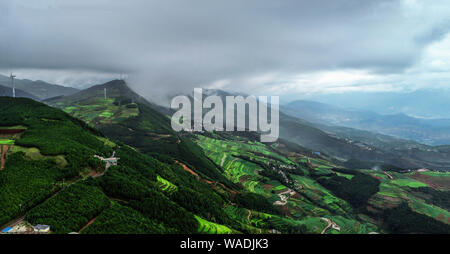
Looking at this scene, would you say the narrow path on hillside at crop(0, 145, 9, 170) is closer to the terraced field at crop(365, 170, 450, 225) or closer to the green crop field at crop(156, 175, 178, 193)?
the green crop field at crop(156, 175, 178, 193)

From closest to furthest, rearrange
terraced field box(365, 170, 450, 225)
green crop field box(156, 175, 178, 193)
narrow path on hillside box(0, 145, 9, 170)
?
narrow path on hillside box(0, 145, 9, 170) < green crop field box(156, 175, 178, 193) < terraced field box(365, 170, 450, 225)

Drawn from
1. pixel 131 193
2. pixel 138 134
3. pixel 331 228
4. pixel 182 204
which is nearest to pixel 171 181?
pixel 182 204

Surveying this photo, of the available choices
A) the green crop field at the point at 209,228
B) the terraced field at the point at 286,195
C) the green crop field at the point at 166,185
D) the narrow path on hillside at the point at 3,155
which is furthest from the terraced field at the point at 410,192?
the narrow path on hillside at the point at 3,155

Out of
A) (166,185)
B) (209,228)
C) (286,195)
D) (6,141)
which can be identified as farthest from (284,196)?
(6,141)

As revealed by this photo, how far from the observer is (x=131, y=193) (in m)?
44.6

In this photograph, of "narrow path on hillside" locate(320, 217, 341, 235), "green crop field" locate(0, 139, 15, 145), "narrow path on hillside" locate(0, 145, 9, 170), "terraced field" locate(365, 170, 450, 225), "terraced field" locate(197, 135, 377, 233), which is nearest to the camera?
"narrow path on hillside" locate(0, 145, 9, 170)

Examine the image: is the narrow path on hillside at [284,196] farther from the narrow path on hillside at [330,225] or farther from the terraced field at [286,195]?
the narrow path on hillside at [330,225]

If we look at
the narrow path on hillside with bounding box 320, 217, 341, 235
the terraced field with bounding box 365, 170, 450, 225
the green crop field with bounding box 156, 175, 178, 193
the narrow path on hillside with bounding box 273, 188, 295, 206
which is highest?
the green crop field with bounding box 156, 175, 178, 193

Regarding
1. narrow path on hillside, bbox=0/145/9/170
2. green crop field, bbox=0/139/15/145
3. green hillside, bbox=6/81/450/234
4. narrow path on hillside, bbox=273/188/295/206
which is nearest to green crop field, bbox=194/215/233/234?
green hillside, bbox=6/81/450/234

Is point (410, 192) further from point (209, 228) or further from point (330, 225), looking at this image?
point (209, 228)

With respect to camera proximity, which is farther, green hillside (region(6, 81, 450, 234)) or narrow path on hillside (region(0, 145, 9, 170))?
narrow path on hillside (region(0, 145, 9, 170))

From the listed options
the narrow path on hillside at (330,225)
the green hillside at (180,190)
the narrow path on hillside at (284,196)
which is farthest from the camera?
the narrow path on hillside at (284,196)

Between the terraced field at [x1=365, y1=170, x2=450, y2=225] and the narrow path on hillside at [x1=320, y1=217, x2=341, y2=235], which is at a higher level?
the narrow path on hillside at [x1=320, y1=217, x2=341, y2=235]
